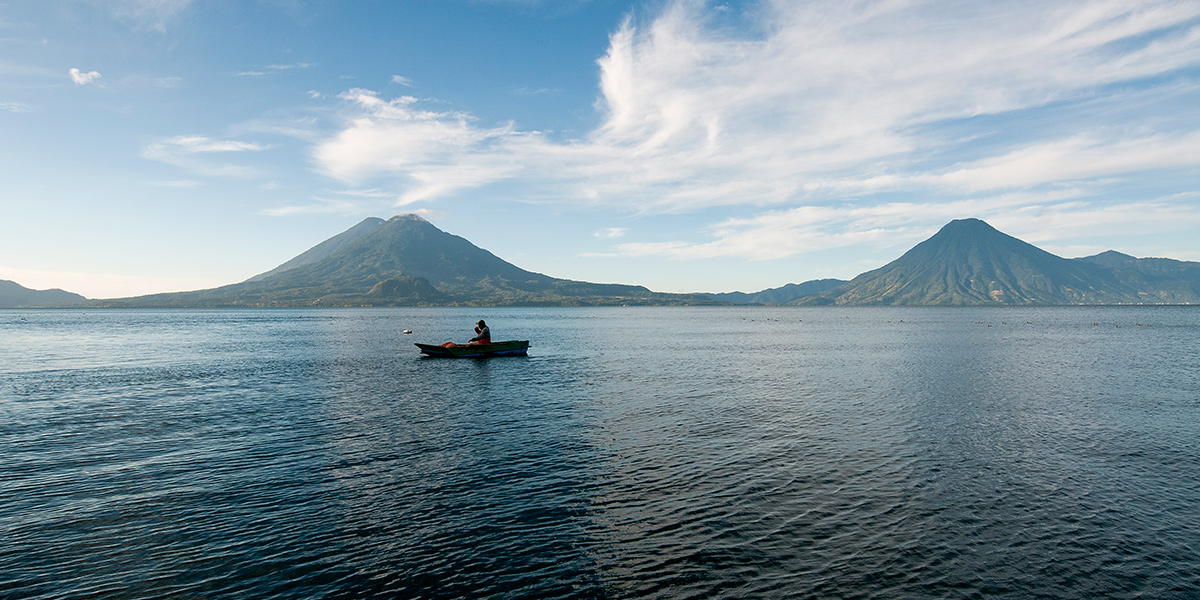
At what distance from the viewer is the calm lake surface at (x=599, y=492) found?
1612cm

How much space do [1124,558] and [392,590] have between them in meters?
21.7

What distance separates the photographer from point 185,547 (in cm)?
1769

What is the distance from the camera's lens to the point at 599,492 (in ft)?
75.4

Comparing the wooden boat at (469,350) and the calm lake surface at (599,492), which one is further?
the wooden boat at (469,350)

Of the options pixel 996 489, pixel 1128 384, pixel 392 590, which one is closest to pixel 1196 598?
pixel 996 489

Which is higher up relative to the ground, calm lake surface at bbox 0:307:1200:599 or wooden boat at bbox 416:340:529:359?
wooden boat at bbox 416:340:529:359

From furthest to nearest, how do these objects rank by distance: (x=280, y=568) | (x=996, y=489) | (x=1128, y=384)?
1. (x=1128, y=384)
2. (x=996, y=489)
3. (x=280, y=568)

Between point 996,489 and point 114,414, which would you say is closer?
point 996,489

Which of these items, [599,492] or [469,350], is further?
[469,350]

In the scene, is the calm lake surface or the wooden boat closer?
the calm lake surface

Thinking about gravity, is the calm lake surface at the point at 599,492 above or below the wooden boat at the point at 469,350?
below

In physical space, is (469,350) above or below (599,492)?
above

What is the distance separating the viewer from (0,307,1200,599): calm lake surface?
1612cm

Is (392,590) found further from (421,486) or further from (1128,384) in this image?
(1128,384)
